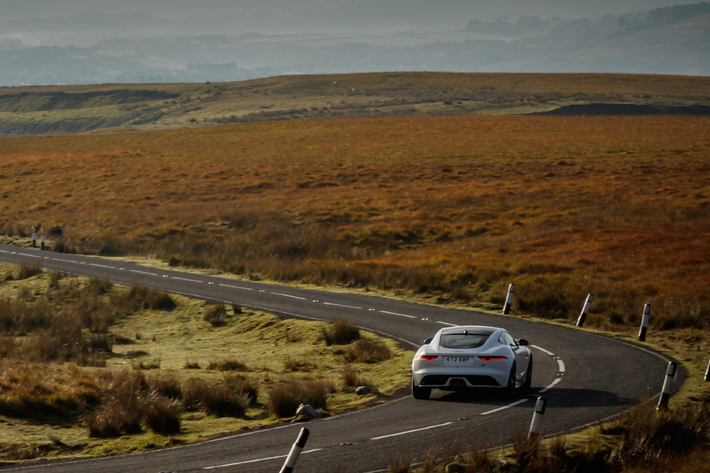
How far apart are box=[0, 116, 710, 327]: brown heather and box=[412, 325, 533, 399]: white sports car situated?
10.1 meters

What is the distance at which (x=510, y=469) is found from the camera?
9.34 m

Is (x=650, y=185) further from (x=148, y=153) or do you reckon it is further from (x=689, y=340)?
(x=148, y=153)

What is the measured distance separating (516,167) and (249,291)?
121ft

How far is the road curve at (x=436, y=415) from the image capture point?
10055 mm

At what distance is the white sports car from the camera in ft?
43.0

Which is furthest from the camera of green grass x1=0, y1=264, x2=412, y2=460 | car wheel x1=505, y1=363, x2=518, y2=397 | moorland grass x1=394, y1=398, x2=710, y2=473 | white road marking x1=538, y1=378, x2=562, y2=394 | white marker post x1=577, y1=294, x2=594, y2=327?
white marker post x1=577, y1=294, x2=594, y2=327

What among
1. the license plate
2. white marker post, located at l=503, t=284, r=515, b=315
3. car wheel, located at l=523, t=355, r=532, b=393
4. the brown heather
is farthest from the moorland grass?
white marker post, located at l=503, t=284, r=515, b=315

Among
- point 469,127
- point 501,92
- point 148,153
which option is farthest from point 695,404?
point 501,92

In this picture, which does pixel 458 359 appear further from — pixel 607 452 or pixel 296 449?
pixel 296 449

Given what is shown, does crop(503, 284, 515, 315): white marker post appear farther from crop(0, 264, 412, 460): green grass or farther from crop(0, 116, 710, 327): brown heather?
crop(0, 264, 412, 460): green grass

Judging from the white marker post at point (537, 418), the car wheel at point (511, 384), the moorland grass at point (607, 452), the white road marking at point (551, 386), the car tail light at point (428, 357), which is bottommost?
the white road marking at point (551, 386)

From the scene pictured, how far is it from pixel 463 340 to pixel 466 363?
1.95 feet

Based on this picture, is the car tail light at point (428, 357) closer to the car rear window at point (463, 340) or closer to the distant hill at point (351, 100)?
the car rear window at point (463, 340)

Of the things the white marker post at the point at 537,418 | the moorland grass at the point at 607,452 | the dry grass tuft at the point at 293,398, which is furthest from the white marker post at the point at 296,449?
the dry grass tuft at the point at 293,398
